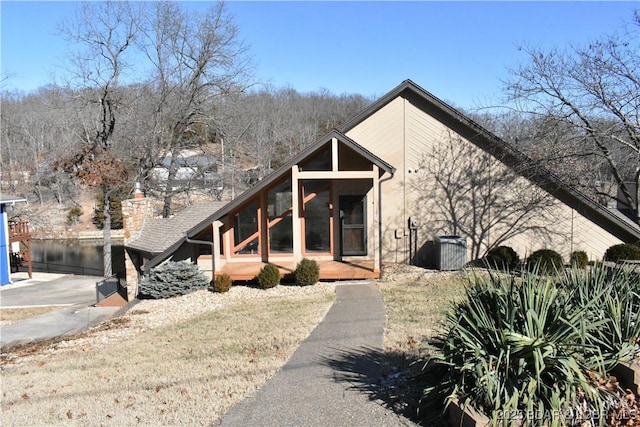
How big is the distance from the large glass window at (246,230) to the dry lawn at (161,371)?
12.5 ft

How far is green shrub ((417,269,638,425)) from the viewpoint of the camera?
14.6 feet

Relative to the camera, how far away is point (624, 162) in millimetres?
11055

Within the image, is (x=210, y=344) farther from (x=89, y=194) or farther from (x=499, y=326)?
(x=89, y=194)

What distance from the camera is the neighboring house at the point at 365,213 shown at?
46.8ft

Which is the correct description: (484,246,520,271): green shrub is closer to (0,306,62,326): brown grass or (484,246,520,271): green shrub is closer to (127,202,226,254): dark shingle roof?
(127,202,226,254): dark shingle roof

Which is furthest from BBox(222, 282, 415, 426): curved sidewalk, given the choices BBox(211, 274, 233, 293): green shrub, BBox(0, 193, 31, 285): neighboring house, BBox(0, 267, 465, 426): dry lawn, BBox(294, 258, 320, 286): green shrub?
BBox(0, 193, 31, 285): neighboring house

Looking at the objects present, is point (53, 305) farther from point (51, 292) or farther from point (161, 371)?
point (161, 371)

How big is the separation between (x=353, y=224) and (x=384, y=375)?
29.8ft

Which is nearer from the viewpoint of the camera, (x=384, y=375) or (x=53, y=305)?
(x=384, y=375)

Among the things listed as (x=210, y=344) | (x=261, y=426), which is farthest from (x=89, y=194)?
(x=261, y=426)

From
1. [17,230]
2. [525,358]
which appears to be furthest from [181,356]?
[17,230]

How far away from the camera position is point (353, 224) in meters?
15.3

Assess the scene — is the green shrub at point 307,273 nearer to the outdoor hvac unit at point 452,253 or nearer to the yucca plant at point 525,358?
the outdoor hvac unit at point 452,253

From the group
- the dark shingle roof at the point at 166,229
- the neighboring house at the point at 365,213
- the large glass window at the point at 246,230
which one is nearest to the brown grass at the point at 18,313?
the dark shingle roof at the point at 166,229
